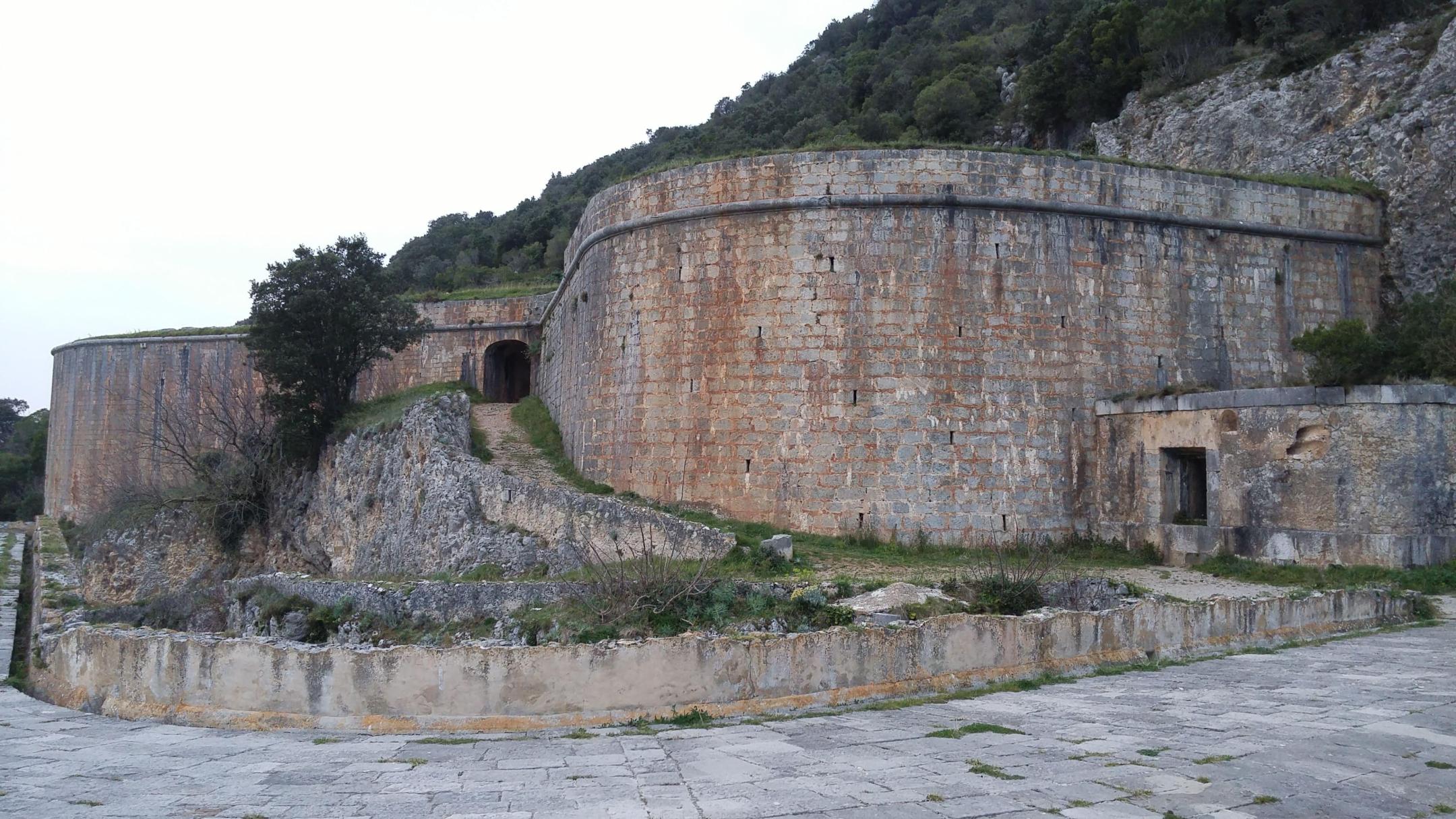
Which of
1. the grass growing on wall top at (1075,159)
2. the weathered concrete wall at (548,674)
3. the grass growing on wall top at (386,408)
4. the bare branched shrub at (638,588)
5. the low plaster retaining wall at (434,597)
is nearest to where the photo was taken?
the weathered concrete wall at (548,674)

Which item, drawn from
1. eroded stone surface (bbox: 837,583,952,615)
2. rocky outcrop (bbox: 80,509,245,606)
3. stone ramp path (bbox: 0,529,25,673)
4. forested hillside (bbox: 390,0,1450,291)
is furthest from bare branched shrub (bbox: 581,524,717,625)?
rocky outcrop (bbox: 80,509,245,606)

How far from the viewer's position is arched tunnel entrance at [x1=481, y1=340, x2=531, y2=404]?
28.9 m

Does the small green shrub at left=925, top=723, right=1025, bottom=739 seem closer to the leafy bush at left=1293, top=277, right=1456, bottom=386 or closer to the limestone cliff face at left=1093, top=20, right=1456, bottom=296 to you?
the leafy bush at left=1293, top=277, right=1456, bottom=386

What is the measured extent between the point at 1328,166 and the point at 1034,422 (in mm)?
8315

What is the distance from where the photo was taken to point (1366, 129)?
59.1 ft

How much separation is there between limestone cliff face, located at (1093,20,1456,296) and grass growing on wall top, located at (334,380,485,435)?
55.1 feet

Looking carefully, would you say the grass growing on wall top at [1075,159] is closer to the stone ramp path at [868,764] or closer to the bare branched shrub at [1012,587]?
the bare branched shrub at [1012,587]

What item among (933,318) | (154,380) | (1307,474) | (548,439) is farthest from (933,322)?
(154,380)

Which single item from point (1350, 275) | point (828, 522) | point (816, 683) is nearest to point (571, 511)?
point (828, 522)

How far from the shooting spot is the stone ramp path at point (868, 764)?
479 cm

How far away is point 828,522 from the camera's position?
1524cm

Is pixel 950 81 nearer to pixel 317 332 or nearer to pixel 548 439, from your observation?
pixel 548 439

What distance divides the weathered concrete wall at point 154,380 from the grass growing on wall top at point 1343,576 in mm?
19285

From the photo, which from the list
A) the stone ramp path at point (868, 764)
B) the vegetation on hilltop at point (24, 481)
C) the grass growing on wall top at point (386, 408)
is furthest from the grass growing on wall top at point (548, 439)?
the vegetation on hilltop at point (24, 481)
